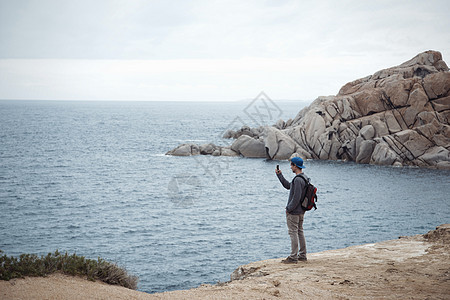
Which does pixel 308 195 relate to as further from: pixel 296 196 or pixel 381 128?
pixel 381 128

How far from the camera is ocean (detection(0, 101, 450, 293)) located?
23.3 metres

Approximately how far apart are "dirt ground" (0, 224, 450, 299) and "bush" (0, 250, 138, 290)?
0.67 feet

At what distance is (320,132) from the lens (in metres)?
59.7

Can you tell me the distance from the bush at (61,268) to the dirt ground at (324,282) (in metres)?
0.20

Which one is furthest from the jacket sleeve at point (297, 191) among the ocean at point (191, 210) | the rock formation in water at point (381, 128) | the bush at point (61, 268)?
the rock formation in water at point (381, 128)

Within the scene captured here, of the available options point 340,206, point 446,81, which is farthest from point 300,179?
point 446,81

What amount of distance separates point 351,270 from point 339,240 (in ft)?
55.6

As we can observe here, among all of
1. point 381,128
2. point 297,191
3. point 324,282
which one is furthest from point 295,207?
point 381,128

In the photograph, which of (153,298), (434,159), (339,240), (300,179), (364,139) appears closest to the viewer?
(153,298)

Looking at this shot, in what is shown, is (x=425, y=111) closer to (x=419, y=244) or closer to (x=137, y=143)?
(x=419, y=244)

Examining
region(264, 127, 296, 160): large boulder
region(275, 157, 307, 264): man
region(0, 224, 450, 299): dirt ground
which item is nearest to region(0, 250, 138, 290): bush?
region(0, 224, 450, 299): dirt ground

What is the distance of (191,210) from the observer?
3388 cm

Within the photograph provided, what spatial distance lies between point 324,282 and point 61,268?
580cm

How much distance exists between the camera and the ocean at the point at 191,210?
76.5ft
